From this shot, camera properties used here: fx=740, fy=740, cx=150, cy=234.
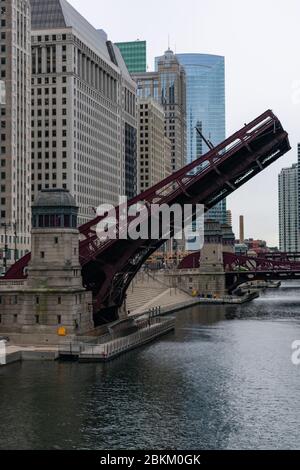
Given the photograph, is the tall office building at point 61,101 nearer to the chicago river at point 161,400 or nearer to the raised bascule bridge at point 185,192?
the raised bascule bridge at point 185,192

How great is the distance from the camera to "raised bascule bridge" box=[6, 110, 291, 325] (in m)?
59.6

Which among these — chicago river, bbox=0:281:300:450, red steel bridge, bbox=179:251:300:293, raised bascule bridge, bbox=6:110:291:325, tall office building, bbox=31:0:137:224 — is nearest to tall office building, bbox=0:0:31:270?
tall office building, bbox=31:0:137:224

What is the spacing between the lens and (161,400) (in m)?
43.9

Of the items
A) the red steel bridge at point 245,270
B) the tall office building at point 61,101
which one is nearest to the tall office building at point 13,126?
the tall office building at point 61,101

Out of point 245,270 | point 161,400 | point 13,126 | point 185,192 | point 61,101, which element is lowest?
point 161,400

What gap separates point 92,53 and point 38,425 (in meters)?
142

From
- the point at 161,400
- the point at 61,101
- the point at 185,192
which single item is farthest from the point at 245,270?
the point at 161,400

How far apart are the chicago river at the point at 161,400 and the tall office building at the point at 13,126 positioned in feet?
222

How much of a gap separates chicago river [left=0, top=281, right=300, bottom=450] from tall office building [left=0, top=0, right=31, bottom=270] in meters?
67.5

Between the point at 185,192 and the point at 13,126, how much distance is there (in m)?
73.1

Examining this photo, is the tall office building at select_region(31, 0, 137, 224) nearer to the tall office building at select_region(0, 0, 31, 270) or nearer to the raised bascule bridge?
the tall office building at select_region(0, 0, 31, 270)

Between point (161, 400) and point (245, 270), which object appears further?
point (245, 270)

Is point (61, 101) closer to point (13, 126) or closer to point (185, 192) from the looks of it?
point (13, 126)
